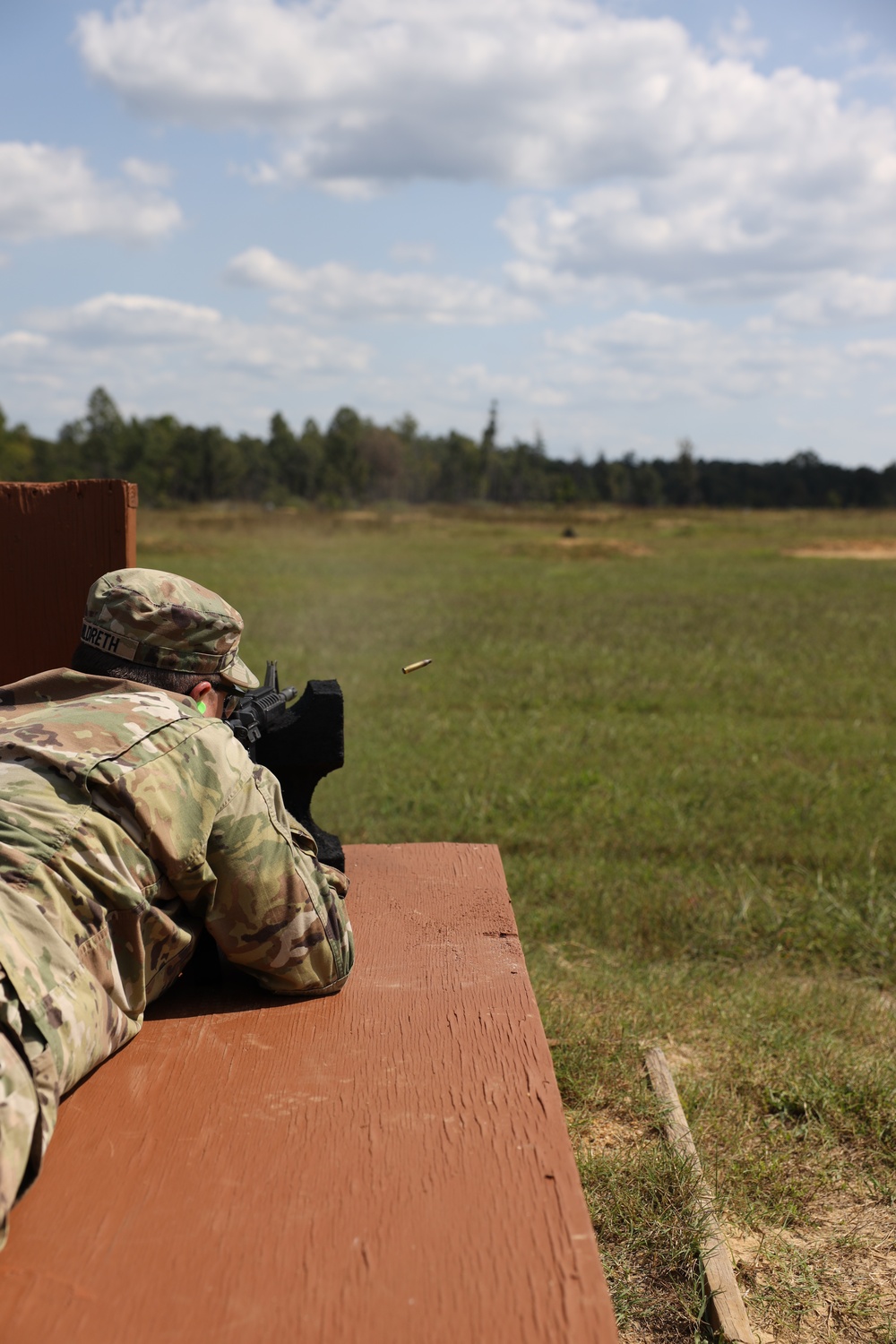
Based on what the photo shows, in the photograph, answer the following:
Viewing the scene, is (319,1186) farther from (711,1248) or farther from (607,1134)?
(607,1134)

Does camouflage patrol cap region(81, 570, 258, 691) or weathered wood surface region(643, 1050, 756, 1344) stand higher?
camouflage patrol cap region(81, 570, 258, 691)

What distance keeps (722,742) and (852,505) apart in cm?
9995

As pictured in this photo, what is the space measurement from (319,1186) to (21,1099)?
415 mm

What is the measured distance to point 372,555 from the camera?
30.5 m

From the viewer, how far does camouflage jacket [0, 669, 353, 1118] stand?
1.71 metres

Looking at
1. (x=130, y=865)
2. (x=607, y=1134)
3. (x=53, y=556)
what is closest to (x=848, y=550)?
(x=607, y=1134)

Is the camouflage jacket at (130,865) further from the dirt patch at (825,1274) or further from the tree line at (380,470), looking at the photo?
the tree line at (380,470)

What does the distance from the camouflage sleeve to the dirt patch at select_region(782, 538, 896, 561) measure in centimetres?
3098

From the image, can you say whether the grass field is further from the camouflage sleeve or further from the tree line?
the tree line

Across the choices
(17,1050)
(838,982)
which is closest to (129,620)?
(17,1050)

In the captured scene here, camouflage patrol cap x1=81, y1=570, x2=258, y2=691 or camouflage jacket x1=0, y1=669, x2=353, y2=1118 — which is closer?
camouflage jacket x1=0, y1=669, x2=353, y2=1118

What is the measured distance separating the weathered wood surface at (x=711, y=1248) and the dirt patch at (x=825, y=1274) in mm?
64

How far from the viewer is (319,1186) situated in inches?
60.7

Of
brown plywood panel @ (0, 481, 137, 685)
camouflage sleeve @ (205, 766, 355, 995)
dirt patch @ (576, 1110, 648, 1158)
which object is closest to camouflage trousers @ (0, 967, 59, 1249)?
camouflage sleeve @ (205, 766, 355, 995)
